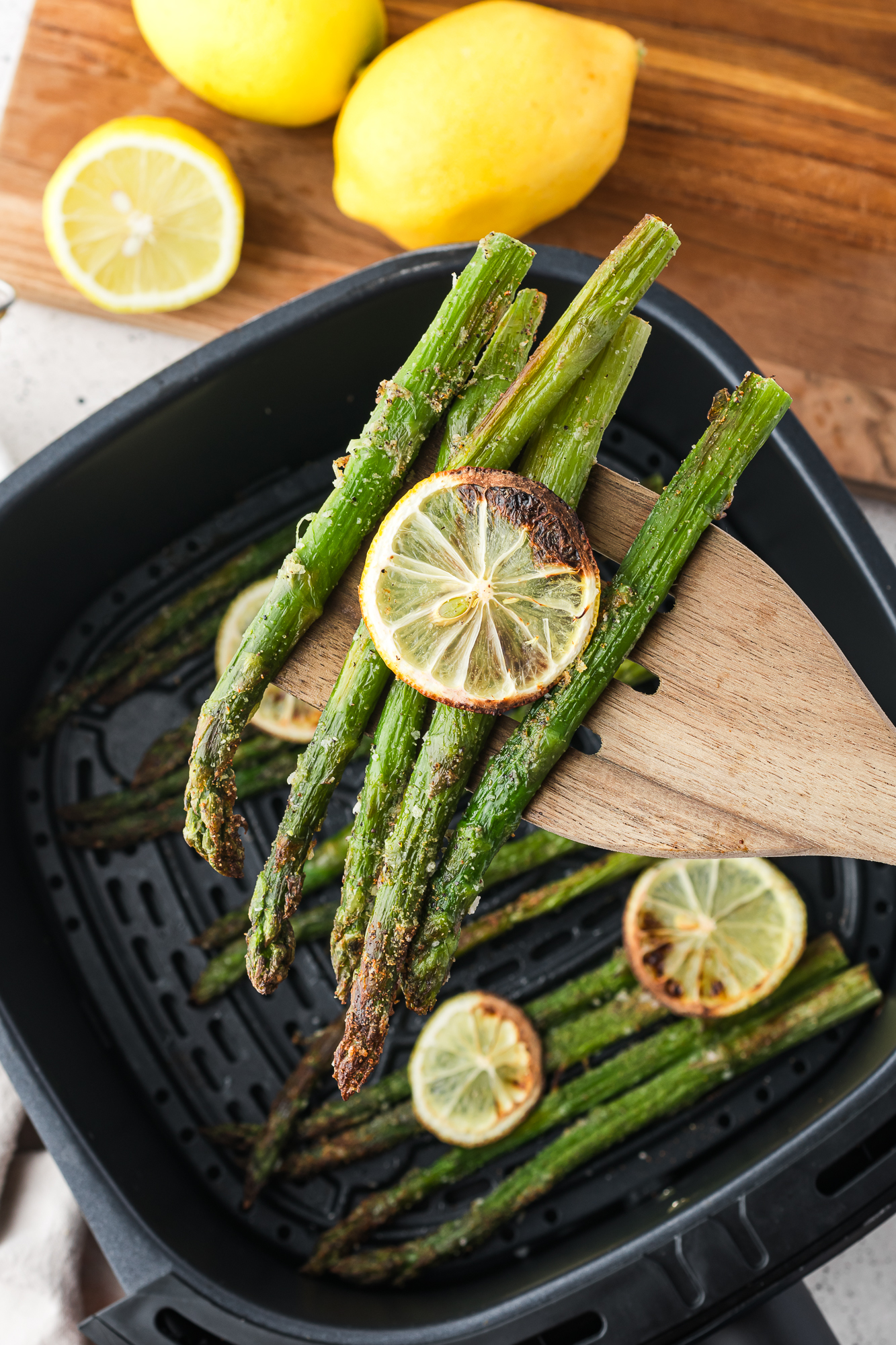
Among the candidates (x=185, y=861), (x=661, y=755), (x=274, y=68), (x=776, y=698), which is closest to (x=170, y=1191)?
(x=185, y=861)

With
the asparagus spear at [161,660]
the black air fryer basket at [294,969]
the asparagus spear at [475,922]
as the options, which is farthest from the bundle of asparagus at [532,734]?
the asparagus spear at [161,660]

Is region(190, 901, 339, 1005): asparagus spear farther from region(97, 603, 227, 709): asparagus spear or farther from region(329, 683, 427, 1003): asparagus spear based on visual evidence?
region(329, 683, 427, 1003): asparagus spear

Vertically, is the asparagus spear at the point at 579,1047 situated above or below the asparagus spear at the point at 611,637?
below

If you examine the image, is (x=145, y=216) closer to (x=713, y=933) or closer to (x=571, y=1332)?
(x=713, y=933)

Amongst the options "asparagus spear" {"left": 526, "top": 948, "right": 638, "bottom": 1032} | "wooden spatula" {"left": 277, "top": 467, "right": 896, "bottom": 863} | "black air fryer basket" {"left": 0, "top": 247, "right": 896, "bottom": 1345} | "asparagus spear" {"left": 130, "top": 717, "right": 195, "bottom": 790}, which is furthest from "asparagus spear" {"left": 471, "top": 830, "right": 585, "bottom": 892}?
"asparagus spear" {"left": 130, "top": 717, "right": 195, "bottom": 790}

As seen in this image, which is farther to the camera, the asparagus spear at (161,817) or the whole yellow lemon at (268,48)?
the asparagus spear at (161,817)

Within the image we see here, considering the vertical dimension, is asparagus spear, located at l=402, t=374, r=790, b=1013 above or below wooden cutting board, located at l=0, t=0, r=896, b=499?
below

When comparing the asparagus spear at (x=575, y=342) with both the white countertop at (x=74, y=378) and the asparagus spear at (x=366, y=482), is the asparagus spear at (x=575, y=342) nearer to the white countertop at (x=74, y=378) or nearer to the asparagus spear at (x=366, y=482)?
the asparagus spear at (x=366, y=482)
